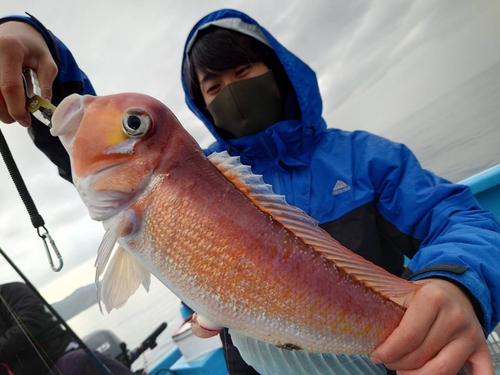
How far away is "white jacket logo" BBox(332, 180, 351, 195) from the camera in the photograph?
1.99 metres

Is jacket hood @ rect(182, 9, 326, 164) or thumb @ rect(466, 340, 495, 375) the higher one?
jacket hood @ rect(182, 9, 326, 164)

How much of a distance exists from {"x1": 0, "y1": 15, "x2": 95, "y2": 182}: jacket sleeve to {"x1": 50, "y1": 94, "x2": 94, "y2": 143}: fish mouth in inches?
31.9

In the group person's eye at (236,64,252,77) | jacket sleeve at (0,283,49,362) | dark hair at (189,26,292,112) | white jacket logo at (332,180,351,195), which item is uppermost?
dark hair at (189,26,292,112)

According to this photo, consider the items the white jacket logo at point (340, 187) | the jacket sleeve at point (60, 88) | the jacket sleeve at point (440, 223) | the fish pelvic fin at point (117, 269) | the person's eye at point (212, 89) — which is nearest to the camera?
the fish pelvic fin at point (117, 269)

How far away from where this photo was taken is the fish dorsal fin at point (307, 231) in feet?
3.27

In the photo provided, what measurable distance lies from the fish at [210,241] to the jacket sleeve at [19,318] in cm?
273

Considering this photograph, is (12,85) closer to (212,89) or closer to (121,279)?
(121,279)

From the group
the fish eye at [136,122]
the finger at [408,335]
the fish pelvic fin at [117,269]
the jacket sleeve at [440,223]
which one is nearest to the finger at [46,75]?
the fish eye at [136,122]

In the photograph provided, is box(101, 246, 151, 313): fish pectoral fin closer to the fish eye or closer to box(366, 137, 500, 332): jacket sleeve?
the fish eye

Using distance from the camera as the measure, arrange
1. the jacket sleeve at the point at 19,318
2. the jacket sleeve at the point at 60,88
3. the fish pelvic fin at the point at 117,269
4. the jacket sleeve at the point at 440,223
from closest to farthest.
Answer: the fish pelvic fin at the point at 117,269 < the jacket sleeve at the point at 440,223 < the jacket sleeve at the point at 60,88 < the jacket sleeve at the point at 19,318

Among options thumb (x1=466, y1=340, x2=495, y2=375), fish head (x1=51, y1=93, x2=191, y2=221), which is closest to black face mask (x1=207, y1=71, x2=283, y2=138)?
fish head (x1=51, y1=93, x2=191, y2=221)

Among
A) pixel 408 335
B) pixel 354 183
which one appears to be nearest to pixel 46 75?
pixel 408 335

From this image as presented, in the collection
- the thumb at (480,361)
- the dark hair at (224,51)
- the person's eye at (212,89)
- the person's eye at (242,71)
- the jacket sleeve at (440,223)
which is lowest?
the thumb at (480,361)

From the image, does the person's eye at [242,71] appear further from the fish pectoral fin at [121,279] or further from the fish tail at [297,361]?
the fish tail at [297,361]
